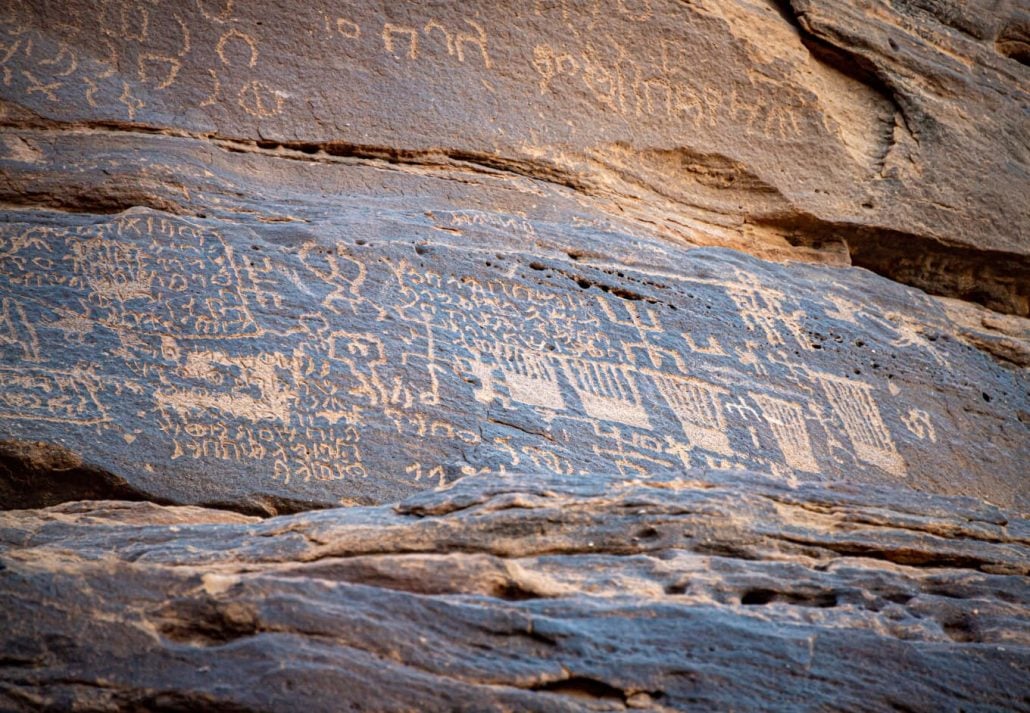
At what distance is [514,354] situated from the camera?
202 inches

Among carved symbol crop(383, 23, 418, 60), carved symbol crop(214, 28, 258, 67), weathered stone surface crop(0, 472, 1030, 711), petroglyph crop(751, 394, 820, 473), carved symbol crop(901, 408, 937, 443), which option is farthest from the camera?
carved symbol crop(383, 23, 418, 60)

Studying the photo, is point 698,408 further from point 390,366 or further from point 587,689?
point 587,689

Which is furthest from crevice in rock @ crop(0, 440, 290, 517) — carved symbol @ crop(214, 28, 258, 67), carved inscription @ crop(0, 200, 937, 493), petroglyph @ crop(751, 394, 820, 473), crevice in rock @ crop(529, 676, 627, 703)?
carved symbol @ crop(214, 28, 258, 67)

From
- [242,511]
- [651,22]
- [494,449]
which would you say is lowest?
[242,511]

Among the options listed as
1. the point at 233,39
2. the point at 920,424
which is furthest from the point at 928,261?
the point at 233,39

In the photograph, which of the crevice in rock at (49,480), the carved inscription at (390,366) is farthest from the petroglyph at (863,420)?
the crevice in rock at (49,480)

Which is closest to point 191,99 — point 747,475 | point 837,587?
point 747,475

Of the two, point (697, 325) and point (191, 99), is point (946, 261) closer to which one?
point (697, 325)

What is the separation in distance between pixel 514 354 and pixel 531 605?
2317mm

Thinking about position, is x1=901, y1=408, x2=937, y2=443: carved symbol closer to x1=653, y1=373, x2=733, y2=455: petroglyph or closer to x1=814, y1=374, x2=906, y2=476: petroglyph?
x1=814, y1=374, x2=906, y2=476: petroglyph

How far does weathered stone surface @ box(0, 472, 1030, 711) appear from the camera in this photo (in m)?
2.61

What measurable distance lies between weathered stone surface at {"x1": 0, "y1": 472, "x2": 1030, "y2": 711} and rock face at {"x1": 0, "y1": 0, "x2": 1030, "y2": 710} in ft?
0.03

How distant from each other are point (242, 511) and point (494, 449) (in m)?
1.05

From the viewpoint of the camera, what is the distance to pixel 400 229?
5.45 metres
